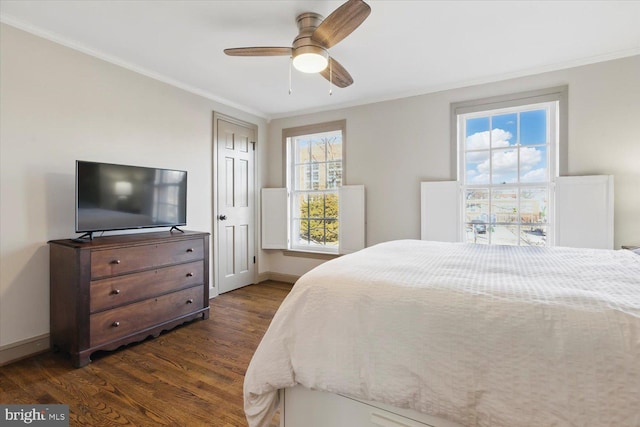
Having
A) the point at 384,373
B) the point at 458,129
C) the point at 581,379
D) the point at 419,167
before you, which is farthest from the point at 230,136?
the point at 581,379

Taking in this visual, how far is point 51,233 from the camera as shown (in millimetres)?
2453

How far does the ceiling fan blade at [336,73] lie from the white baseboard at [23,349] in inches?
122

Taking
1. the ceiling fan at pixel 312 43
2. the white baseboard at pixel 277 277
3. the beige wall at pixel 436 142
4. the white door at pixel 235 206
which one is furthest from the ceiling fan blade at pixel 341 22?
the white baseboard at pixel 277 277

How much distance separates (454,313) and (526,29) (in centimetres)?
254

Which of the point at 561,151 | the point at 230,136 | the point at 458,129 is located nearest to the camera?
the point at 561,151

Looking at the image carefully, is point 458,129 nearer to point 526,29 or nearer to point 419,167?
point 419,167

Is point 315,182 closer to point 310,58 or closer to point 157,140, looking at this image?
point 157,140

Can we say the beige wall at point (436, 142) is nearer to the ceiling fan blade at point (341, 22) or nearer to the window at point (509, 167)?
the window at point (509, 167)

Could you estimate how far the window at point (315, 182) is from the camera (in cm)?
428

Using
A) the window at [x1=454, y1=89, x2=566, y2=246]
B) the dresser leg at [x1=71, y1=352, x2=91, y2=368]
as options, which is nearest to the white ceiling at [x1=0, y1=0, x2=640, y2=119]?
the window at [x1=454, y1=89, x2=566, y2=246]

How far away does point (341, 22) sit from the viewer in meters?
1.84

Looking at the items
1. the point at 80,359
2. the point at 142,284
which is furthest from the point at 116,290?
the point at 80,359

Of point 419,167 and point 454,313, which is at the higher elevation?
point 419,167

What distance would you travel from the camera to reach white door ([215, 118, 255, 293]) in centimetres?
394
